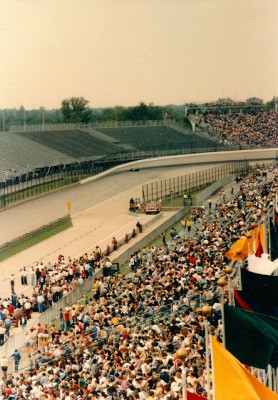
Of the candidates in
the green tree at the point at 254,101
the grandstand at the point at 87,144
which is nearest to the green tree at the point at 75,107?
the green tree at the point at 254,101

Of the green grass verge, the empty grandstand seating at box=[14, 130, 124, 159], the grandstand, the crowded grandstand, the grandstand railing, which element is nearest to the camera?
the crowded grandstand

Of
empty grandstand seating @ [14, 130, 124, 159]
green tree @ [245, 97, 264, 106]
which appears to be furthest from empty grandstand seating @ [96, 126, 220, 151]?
green tree @ [245, 97, 264, 106]

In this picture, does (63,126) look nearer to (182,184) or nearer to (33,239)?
(182,184)

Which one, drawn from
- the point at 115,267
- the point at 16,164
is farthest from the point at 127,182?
the point at 115,267

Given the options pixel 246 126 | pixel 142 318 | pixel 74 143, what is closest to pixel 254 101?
pixel 246 126

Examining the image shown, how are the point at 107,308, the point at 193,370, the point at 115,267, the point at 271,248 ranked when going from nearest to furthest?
the point at 193,370 → the point at 271,248 → the point at 107,308 → the point at 115,267

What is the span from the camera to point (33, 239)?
47.1 m

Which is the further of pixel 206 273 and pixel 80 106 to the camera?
pixel 80 106

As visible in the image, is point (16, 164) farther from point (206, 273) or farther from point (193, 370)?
point (193, 370)

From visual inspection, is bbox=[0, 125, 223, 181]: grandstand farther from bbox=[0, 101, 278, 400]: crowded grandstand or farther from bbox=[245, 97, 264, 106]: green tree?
bbox=[0, 101, 278, 400]: crowded grandstand

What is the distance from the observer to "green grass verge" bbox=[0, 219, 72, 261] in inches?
1704

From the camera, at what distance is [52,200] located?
190 feet

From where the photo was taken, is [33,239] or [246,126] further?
[246,126]

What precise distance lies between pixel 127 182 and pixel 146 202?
1318 cm
